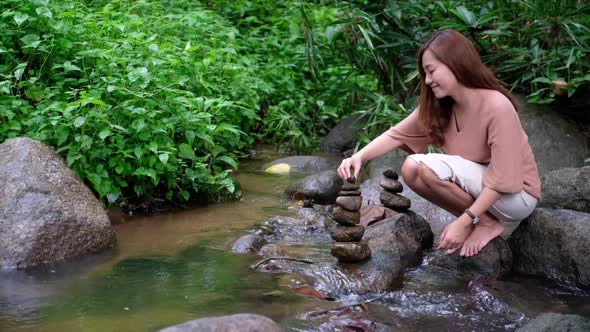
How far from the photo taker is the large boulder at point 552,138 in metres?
7.39

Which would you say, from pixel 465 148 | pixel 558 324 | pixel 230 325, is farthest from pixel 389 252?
pixel 230 325

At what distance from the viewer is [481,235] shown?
16.1 feet

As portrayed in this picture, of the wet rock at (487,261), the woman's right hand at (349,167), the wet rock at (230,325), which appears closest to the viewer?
the wet rock at (230,325)

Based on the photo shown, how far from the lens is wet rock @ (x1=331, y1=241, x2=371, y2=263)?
477 centimetres

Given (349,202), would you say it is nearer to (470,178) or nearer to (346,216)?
(346,216)

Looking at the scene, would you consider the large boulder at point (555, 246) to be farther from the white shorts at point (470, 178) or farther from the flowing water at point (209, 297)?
the white shorts at point (470, 178)

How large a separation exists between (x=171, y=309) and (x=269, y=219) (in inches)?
85.0

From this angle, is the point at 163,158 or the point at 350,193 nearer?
the point at 350,193

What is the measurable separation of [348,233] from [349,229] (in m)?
0.03

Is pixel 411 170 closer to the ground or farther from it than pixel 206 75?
farther from it

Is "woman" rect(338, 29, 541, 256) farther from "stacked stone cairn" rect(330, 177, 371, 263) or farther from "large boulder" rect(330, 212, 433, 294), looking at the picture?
"large boulder" rect(330, 212, 433, 294)

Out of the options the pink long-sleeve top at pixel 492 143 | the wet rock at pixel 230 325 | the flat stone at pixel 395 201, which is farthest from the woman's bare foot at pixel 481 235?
the wet rock at pixel 230 325

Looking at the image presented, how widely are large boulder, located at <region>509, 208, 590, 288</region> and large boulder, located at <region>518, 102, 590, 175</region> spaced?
91.5 inches

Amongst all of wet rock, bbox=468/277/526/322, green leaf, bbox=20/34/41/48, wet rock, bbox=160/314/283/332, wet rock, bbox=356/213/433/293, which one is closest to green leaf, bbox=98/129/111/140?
green leaf, bbox=20/34/41/48
